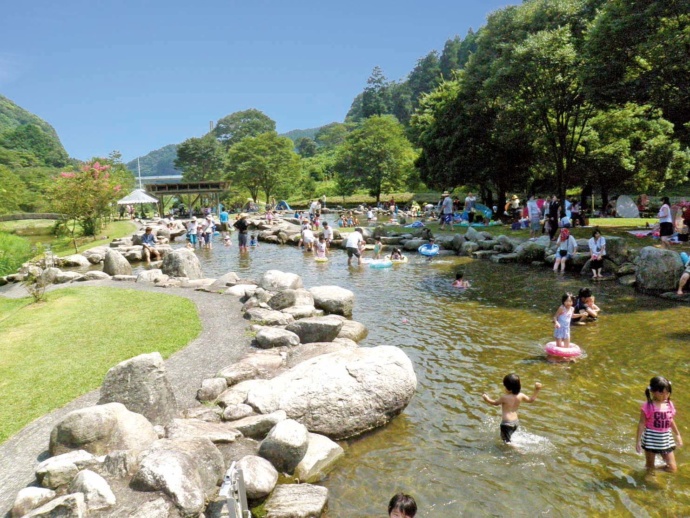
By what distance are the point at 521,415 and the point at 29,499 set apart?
7430 mm

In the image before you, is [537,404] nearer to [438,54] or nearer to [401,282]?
[401,282]

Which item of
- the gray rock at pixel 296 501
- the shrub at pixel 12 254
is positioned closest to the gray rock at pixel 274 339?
the gray rock at pixel 296 501

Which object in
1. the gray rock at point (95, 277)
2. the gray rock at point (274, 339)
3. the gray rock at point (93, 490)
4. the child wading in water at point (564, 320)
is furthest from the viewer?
the gray rock at point (95, 277)

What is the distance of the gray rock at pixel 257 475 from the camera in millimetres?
6215

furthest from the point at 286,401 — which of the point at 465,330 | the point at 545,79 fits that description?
the point at 545,79

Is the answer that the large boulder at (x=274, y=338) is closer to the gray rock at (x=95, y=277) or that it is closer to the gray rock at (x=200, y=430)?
the gray rock at (x=200, y=430)

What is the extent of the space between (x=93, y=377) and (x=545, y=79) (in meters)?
28.5

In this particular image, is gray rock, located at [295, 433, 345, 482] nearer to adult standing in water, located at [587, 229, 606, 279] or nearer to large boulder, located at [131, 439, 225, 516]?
large boulder, located at [131, 439, 225, 516]

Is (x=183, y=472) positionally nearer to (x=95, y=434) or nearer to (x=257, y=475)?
(x=257, y=475)

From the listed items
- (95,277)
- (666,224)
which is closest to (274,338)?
(95,277)

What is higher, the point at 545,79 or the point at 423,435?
the point at 545,79

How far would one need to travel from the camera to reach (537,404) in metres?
9.02

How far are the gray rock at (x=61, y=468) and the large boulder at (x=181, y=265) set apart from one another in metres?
15.3

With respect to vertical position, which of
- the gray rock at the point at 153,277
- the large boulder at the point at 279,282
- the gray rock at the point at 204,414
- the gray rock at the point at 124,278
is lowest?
the gray rock at the point at 204,414
